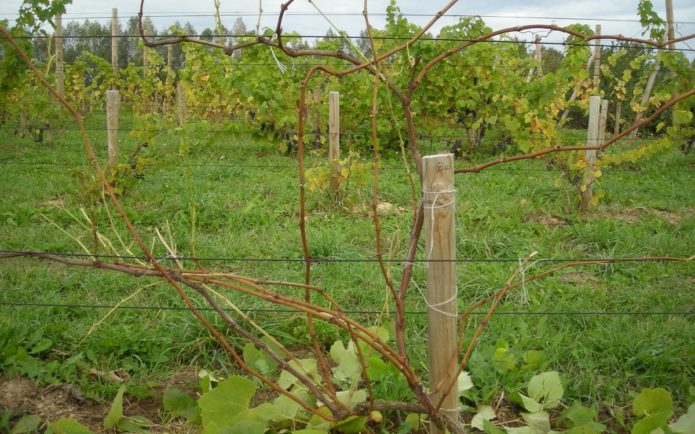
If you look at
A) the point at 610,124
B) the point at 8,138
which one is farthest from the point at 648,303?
the point at 610,124

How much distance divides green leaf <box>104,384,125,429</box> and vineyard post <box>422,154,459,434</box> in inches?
39.6

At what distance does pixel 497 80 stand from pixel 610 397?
599 centimetres

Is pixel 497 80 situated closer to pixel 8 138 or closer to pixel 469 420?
pixel 469 420

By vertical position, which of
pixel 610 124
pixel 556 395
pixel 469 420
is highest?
pixel 610 124

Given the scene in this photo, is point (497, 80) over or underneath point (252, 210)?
over

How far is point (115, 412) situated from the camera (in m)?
1.99

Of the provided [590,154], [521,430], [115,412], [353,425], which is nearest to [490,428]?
[521,430]

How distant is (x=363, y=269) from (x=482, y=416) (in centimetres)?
161

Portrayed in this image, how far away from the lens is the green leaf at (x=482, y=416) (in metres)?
2.00

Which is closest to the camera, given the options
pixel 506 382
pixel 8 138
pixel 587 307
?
pixel 506 382

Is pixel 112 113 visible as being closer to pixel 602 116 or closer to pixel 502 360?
pixel 502 360

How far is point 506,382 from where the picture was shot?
2297 mm

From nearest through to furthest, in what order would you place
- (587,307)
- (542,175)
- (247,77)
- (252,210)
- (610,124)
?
(587,307)
(252,210)
(247,77)
(542,175)
(610,124)

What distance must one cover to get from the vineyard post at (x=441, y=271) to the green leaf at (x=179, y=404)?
0.85 metres
